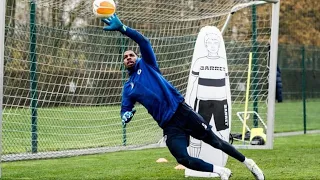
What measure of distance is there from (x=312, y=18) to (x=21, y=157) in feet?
92.3

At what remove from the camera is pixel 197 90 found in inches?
373

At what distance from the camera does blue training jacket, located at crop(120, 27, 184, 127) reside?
843 cm

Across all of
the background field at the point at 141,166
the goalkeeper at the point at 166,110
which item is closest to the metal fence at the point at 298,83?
the background field at the point at 141,166

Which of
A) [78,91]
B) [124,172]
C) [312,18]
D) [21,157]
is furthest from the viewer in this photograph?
[312,18]

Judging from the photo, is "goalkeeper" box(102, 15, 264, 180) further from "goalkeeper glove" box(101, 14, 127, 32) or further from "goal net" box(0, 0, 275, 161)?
"goal net" box(0, 0, 275, 161)

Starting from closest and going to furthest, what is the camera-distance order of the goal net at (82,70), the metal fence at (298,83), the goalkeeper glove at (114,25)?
the goalkeeper glove at (114,25) → the goal net at (82,70) → the metal fence at (298,83)

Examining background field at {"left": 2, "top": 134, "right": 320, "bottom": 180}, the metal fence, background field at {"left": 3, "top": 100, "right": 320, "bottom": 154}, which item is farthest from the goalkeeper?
the metal fence

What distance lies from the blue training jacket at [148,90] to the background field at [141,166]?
130cm

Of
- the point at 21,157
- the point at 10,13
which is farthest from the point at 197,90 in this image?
the point at 10,13

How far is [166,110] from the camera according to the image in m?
8.44

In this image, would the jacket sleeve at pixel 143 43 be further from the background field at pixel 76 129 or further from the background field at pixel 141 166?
the background field at pixel 76 129

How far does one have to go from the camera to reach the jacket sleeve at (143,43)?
27.5 feet

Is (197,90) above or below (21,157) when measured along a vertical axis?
above

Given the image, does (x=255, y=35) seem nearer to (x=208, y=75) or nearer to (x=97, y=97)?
(x=97, y=97)
